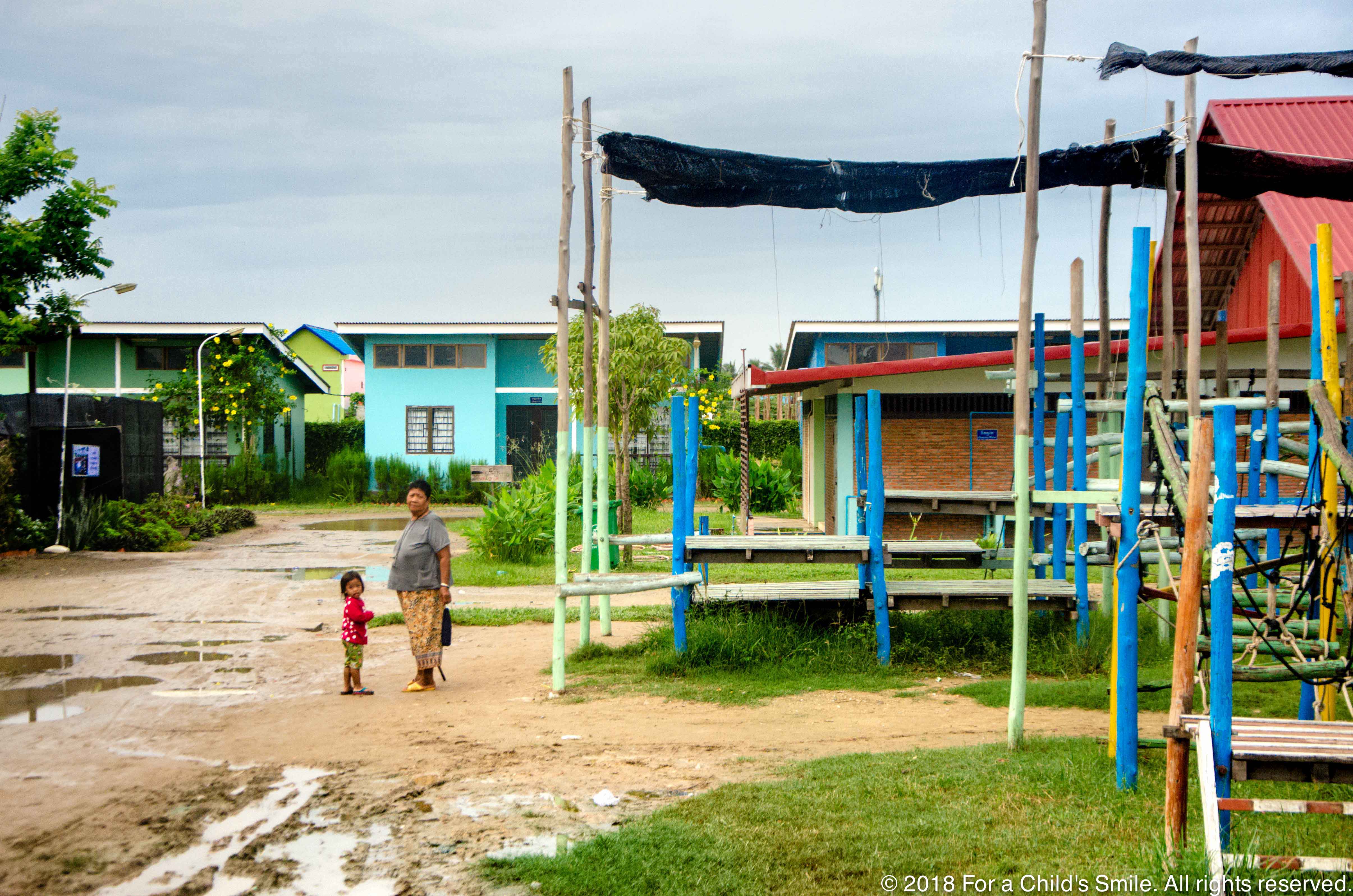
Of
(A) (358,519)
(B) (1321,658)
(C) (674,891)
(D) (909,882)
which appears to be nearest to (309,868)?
(C) (674,891)

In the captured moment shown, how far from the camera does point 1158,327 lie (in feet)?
57.1

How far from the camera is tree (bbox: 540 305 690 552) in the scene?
57.1ft

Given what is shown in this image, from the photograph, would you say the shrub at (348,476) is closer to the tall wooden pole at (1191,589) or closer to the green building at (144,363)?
the green building at (144,363)

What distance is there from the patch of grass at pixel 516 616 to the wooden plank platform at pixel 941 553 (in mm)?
2669

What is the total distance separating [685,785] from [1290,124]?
16362 millimetres

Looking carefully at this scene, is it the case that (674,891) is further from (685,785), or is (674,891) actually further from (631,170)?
(631,170)

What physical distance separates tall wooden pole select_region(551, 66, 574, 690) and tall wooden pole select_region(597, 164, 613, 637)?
1.11 ft

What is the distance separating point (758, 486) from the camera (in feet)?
82.9

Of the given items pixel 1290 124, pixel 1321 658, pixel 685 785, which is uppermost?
pixel 1290 124

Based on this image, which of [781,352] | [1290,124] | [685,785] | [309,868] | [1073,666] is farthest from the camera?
[781,352]

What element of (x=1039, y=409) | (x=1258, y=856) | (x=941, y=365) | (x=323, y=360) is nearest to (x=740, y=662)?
(x=1039, y=409)

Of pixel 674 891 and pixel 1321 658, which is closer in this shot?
pixel 674 891

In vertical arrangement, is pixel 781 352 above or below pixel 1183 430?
above

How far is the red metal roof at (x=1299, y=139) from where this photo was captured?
1466 cm
